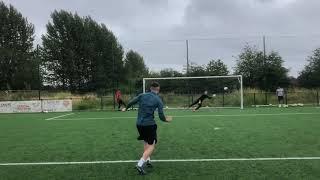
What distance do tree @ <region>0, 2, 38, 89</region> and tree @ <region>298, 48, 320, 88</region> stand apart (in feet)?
103

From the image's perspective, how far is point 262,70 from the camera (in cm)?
5334

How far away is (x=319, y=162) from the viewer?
10.9 meters

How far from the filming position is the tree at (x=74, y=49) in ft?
233

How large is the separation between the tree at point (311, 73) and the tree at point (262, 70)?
2.19m

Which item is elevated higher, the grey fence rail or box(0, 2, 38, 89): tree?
box(0, 2, 38, 89): tree

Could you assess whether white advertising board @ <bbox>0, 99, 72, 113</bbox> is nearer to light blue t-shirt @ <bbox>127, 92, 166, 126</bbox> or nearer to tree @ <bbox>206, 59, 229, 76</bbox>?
tree @ <bbox>206, 59, 229, 76</bbox>

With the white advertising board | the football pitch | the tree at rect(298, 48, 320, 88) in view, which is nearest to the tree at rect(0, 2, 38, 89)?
the white advertising board

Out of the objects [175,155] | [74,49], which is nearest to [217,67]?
[74,49]

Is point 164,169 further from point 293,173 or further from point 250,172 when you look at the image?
point 293,173

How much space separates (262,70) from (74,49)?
102ft

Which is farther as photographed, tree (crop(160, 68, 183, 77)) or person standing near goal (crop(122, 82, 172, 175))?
tree (crop(160, 68, 183, 77))

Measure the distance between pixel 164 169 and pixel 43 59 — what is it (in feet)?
212

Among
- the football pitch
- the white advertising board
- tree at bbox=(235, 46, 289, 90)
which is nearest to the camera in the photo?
the football pitch

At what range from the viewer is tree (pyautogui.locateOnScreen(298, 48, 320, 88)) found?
2085 inches
